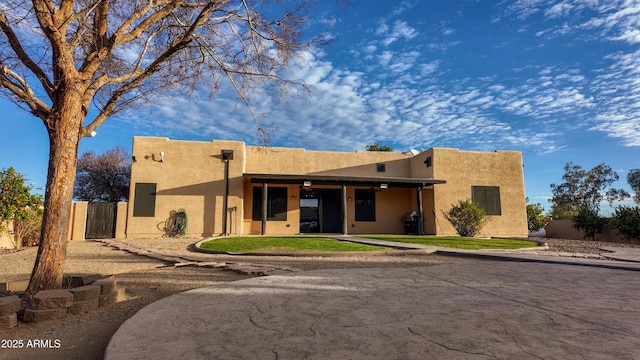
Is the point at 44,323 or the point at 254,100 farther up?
the point at 254,100

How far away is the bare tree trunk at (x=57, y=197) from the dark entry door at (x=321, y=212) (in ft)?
45.6

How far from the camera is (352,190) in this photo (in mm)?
17938

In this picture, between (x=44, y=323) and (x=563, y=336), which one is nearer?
(x=563, y=336)

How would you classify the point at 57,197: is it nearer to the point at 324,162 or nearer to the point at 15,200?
the point at 15,200

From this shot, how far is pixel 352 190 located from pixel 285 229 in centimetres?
404

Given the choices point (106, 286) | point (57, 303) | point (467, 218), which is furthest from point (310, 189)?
point (57, 303)

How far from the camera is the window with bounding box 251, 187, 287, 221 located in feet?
55.2

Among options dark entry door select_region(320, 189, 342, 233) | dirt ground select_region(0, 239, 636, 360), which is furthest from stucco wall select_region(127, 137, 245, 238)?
dirt ground select_region(0, 239, 636, 360)

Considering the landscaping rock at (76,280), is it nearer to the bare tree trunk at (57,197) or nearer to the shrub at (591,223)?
the bare tree trunk at (57,197)

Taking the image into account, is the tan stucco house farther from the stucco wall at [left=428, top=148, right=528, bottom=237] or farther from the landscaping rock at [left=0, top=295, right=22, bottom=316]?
the landscaping rock at [left=0, top=295, right=22, bottom=316]

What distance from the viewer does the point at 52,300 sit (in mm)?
3404

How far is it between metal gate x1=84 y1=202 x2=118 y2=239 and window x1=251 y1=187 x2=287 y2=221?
610 cm

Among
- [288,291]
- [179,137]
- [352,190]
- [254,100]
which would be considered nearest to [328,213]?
[352,190]

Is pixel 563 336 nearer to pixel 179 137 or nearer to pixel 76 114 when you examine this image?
pixel 76 114
